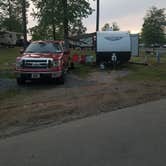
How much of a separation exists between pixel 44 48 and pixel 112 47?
6958 mm

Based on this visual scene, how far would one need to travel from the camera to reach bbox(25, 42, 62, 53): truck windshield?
14.6 meters

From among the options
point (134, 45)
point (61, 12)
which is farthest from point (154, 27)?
point (61, 12)

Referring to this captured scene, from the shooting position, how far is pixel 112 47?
20703 mm

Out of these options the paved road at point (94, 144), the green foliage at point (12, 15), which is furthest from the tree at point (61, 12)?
the green foliage at point (12, 15)

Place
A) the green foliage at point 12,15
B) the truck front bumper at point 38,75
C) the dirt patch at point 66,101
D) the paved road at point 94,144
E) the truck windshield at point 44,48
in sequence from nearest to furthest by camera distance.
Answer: the paved road at point 94,144 < the dirt patch at point 66,101 < the truck front bumper at point 38,75 < the truck windshield at point 44,48 < the green foliage at point 12,15

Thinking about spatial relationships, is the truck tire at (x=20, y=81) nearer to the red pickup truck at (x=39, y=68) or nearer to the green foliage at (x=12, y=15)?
the red pickup truck at (x=39, y=68)

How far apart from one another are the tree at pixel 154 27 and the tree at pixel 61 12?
154 feet

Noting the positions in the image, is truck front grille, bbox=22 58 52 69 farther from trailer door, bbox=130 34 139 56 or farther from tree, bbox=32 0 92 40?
trailer door, bbox=130 34 139 56

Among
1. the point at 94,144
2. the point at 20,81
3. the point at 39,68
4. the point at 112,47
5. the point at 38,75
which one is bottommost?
the point at 94,144

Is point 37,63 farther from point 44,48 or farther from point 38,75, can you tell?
point 44,48

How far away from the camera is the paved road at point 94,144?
5.11m

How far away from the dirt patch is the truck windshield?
175 centimetres

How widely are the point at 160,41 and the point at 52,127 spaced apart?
6726 centimetres

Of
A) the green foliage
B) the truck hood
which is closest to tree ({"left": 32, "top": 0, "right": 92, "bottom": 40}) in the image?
the truck hood
